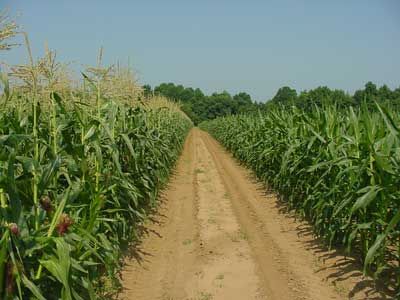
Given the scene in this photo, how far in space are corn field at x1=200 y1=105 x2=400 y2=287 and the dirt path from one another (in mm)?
348

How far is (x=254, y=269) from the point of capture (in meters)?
5.33

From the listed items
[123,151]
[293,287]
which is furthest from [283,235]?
[123,151]

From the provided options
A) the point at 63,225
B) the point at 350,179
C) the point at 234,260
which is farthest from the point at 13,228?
the point at 350,179

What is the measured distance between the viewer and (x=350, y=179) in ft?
16.5

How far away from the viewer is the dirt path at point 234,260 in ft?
15.5

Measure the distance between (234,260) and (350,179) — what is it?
1842mm

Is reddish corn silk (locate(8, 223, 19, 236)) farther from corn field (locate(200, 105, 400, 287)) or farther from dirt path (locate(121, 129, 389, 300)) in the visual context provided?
corn field (locate(200, 105, 400, 287))

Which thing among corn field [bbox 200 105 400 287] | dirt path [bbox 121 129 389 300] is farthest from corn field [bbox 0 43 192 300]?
corn field [bbox 200 105 400 287]

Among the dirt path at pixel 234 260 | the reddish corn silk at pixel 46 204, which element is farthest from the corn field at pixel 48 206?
the dirt path at pixel 234 260

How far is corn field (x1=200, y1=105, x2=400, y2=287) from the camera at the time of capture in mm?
A: 4266

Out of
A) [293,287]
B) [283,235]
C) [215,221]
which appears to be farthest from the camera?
[215,221]

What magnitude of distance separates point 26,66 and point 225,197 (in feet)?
22.5

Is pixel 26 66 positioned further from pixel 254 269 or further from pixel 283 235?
pixel 283 235

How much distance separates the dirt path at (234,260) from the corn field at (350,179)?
348 millimetres
